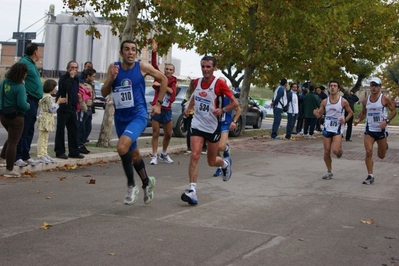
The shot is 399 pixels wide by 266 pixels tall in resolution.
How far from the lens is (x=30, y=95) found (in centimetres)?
1246

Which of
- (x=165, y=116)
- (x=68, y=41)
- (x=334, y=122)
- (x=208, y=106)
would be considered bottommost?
(x=165, y=116)

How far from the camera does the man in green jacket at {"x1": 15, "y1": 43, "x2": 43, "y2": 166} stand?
40.3ft

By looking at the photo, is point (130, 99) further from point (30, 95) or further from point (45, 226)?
point (30, 95)

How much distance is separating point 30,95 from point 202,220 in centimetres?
496

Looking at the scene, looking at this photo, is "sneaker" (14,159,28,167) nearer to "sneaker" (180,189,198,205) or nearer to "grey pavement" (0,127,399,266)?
"grey pavement" (0,127,399,266)

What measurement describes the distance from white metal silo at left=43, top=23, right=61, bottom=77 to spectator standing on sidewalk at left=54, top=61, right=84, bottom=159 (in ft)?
195

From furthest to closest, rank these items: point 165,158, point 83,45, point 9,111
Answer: point 83,45
point 165,158
point 9,111

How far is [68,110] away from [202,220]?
20.2ft

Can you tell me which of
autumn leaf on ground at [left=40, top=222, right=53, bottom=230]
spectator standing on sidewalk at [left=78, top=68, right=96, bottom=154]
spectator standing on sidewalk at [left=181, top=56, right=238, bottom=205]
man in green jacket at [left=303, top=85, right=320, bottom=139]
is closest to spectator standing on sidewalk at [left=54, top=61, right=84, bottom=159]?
spectator standing on sidewalk at [left=78, top=68, right=96, bottom=154]

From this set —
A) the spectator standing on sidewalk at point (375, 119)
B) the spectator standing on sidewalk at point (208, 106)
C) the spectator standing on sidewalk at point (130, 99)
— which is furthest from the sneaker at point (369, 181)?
the spectator standing on sidewalk at point (130, 99)

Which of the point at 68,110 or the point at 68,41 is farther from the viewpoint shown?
the point at 68,41

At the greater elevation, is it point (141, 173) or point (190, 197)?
point (141, 173)

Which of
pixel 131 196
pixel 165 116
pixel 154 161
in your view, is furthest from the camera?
pixel 165 116

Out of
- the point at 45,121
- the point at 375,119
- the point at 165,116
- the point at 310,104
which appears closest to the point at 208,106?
the point at 45,121
